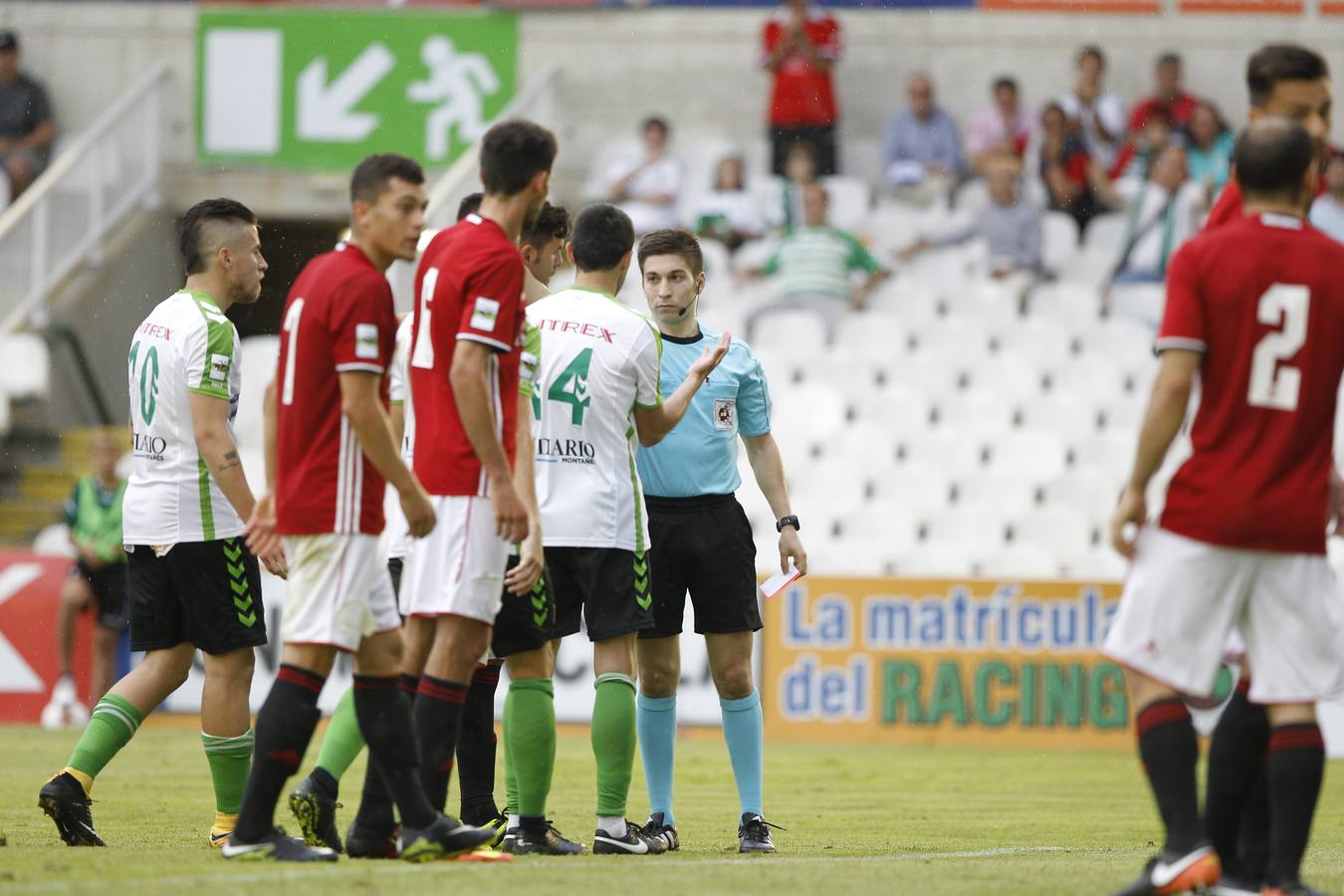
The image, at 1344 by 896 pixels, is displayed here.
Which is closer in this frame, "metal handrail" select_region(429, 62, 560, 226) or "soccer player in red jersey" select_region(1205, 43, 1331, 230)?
"soccer player in red jersey" select_region(1205, 43, 1331, 230)

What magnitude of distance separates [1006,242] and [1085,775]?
7182 millimetres

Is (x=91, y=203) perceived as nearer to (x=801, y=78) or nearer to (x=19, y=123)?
(x=19, y=123)

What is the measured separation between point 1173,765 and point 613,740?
2.20 metres

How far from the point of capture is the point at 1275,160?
5.14 m

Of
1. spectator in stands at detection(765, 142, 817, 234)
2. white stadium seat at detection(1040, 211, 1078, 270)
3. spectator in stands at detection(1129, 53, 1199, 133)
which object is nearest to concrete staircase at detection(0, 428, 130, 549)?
spectator in stands at detection(765, 142, 817, 234)

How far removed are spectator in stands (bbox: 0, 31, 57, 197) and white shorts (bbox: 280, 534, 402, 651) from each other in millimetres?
14707

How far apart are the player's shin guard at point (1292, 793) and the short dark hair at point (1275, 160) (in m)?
1.40

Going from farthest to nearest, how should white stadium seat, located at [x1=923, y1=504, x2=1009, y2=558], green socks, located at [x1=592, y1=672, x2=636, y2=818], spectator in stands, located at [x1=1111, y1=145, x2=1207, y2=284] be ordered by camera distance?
spectator in stands, located at [x1=1111, y1=145, x2=1207, y2=284]
white stadium seat, located at [x1=923, y1=504, x2=1009, y2=558]
green socks, located at [x1=592, y1=672, x2=636, y2=818]

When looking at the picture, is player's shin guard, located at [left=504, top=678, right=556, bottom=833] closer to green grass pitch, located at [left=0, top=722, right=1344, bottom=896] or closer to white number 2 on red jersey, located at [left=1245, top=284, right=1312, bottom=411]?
green grass pitch, located at [left=0, top=722, right=1344, bottom=896]

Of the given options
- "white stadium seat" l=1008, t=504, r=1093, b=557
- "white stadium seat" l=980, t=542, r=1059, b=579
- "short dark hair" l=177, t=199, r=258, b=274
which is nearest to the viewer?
"short dark hair" l=177, t=199, r=258, b=274

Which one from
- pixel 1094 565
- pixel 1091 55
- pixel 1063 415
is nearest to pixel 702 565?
pixel 1094 565

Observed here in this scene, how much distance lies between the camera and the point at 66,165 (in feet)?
59.1

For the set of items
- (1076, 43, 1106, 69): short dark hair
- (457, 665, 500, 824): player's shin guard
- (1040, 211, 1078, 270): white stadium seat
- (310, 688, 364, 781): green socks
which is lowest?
(457, 665, 500, 824): player's shin guard

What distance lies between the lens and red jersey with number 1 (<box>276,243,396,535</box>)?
5523 millimetres
